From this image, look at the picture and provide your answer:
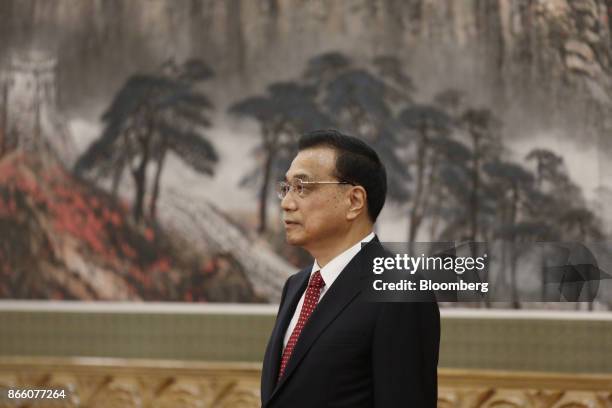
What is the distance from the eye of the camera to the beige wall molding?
5391 millimetres

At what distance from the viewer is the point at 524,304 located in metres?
5.55

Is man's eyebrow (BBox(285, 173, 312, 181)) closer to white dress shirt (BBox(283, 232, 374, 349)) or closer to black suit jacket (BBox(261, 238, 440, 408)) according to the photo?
white dress shirt (BBox(283, 232, 374, 349))

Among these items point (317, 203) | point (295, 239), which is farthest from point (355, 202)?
point (295, 239)

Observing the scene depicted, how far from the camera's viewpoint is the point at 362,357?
2145 mm

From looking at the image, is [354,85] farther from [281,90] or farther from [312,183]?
[312,183]

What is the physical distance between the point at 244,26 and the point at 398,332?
175 inches

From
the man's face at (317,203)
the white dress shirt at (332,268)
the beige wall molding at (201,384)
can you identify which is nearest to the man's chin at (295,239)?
the man's face at (317,203)

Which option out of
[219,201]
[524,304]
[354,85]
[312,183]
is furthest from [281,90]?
[312,183]

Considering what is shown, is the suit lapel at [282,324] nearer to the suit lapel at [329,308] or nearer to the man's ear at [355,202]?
the suit lapel at [329,308]

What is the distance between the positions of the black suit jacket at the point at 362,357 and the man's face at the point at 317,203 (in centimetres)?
22

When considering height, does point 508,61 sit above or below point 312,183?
above

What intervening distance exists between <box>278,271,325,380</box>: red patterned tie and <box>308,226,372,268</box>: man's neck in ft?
0.16

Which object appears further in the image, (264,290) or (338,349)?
(264,290)

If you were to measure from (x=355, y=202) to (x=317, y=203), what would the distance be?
12 cm
